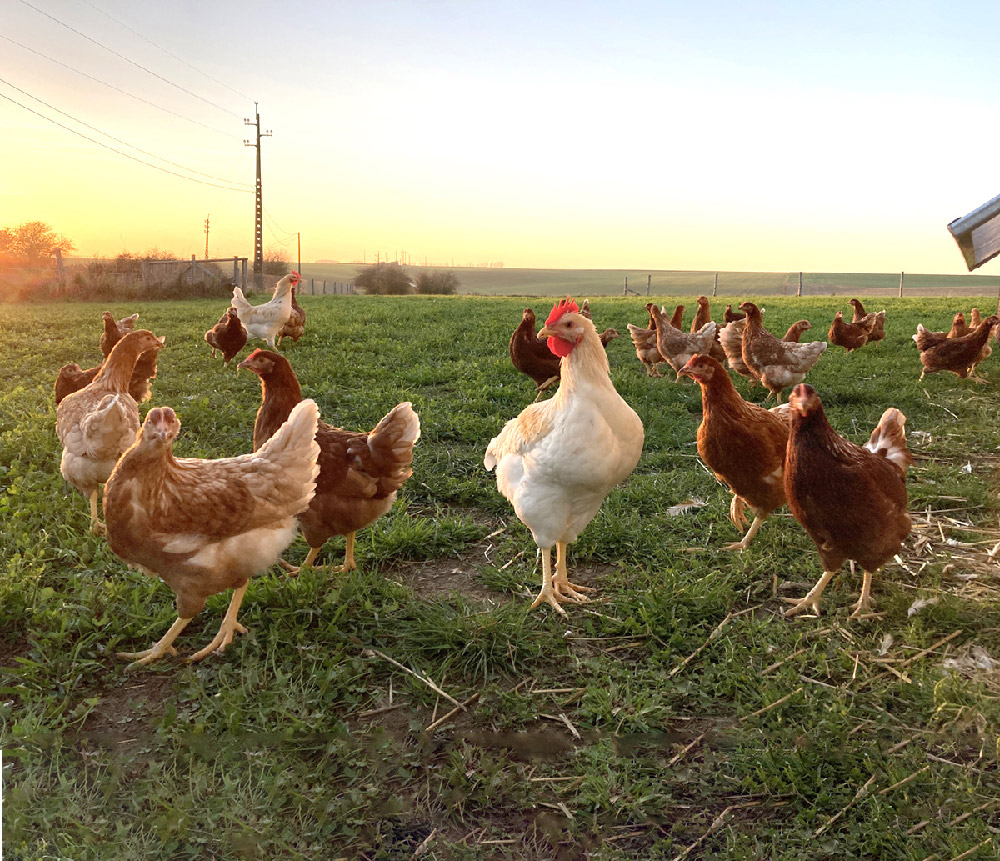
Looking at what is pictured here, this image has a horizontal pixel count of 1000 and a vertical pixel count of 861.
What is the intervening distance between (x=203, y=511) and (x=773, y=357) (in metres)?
7.10

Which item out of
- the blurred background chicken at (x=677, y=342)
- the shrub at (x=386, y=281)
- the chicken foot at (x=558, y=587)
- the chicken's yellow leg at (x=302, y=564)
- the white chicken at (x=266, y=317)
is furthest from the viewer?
the shrub at (x=386, y=281)

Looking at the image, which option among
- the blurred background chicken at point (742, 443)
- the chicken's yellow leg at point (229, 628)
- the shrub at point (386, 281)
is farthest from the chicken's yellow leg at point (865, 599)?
the shrub at point (386, 281)

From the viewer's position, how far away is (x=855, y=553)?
350 centimetres

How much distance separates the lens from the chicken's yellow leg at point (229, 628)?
3200 mm

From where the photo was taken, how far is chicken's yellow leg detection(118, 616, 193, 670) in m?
3.13

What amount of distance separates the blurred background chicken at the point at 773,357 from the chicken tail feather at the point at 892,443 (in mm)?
4264

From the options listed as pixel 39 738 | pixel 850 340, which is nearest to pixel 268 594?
pixel 39 738

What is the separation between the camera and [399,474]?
12.3 feet

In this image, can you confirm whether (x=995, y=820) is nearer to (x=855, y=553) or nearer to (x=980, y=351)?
(x=855, y=553)

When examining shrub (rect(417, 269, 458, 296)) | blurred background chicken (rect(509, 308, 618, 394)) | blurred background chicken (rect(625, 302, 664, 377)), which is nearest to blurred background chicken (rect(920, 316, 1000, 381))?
blurred background chicken (rect(625, 302, 664, 377))

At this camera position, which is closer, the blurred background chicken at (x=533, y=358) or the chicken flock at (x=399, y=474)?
the chicken flock at (x=399, y=474)

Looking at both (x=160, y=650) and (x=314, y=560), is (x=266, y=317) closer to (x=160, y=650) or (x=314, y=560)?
(x=314, y=560)

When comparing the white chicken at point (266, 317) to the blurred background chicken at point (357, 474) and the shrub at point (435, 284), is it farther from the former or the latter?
the shrub at point (435, 284)

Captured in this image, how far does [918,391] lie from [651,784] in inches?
317
